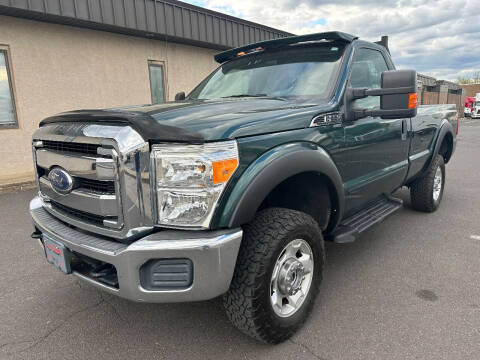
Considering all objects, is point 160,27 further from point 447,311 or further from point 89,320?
point 447,311

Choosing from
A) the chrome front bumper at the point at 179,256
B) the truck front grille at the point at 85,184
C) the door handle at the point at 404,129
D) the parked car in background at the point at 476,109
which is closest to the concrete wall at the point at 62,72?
the truck front grille at the point at 85,184

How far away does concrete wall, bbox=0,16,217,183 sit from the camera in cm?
691

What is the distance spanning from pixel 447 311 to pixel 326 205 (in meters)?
1.09

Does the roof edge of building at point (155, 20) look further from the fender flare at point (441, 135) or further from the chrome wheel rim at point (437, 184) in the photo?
the chrome wheel rim at point (437, 184)

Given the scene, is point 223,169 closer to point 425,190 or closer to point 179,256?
point 179,256

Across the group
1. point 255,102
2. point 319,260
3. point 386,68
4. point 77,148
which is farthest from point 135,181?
point 386,68

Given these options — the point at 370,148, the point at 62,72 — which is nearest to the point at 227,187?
the point at 370,148

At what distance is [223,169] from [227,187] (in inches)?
3.8

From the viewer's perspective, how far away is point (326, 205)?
102 inches

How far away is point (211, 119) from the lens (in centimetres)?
188

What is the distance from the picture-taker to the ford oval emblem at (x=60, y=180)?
205 cm

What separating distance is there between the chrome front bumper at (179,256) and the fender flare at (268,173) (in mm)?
101

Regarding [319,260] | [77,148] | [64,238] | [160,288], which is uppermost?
[77,148]

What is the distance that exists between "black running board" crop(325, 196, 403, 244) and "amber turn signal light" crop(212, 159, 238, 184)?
49.9 inches
